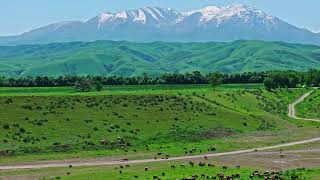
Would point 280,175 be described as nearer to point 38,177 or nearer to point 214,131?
point 38,177

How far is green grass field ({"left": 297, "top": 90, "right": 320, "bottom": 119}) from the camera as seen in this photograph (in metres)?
156

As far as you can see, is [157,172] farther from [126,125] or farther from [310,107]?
[310,107]

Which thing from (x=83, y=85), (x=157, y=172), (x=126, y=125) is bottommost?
(x=157, y=172)

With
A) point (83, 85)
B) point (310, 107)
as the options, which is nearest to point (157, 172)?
point (310, 107)

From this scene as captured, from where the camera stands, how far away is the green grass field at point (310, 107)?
513 feet

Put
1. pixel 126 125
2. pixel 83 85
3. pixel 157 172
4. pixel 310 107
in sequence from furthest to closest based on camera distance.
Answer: pixel 83 85
pixel 310 107
pixel 126 125
pixel 157 172

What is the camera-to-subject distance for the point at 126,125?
112 metres

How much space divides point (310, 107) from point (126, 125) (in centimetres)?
7765

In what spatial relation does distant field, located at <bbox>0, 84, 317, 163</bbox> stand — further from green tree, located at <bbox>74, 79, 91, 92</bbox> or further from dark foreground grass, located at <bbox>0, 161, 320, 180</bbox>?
green tree, located at <bbox>74, 79, 91, 92</bbox>

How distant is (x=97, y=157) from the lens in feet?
291

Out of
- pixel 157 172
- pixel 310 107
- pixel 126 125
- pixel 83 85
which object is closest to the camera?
pixel 157 172

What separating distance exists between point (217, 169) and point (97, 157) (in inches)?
862

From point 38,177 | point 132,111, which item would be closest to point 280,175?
point 38,177

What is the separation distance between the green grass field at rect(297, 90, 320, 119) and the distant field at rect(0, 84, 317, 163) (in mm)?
14731
